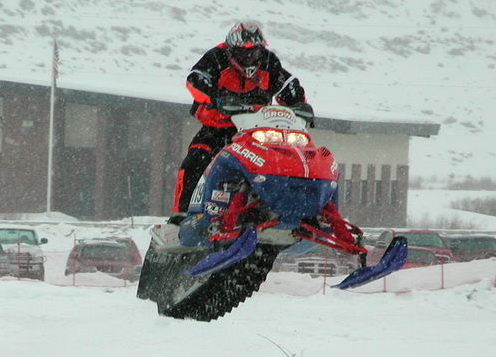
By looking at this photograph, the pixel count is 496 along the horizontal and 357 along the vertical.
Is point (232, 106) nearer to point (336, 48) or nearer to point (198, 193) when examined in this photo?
point (198, 193)

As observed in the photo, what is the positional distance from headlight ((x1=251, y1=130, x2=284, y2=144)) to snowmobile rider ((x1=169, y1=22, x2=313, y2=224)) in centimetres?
41

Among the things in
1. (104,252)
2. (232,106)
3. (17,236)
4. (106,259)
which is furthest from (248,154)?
(17,236)

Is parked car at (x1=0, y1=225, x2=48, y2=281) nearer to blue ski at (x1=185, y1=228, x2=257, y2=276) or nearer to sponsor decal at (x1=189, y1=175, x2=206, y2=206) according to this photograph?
sponsor decal at (x1=189, y1=175, x2=206, y2=206)

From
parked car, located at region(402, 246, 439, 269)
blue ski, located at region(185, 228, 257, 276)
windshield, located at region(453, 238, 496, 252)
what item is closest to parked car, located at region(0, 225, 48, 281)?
parked car, located at region(402, 246, 439, 269)

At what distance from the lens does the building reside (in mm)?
38594

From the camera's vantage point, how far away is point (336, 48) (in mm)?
133000

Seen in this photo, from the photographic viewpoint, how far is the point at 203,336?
1016cm

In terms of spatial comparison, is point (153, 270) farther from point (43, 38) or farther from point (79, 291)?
point (43, 38)

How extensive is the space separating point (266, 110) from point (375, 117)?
104ft

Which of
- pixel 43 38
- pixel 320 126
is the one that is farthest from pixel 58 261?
pixel 43 38

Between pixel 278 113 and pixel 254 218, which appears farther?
pixel 278 113

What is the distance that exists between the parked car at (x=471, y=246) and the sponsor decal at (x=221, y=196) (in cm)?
1665

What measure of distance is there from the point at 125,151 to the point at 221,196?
109ft

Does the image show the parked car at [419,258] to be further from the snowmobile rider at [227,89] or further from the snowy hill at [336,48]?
the snowy hill at [336,48]
